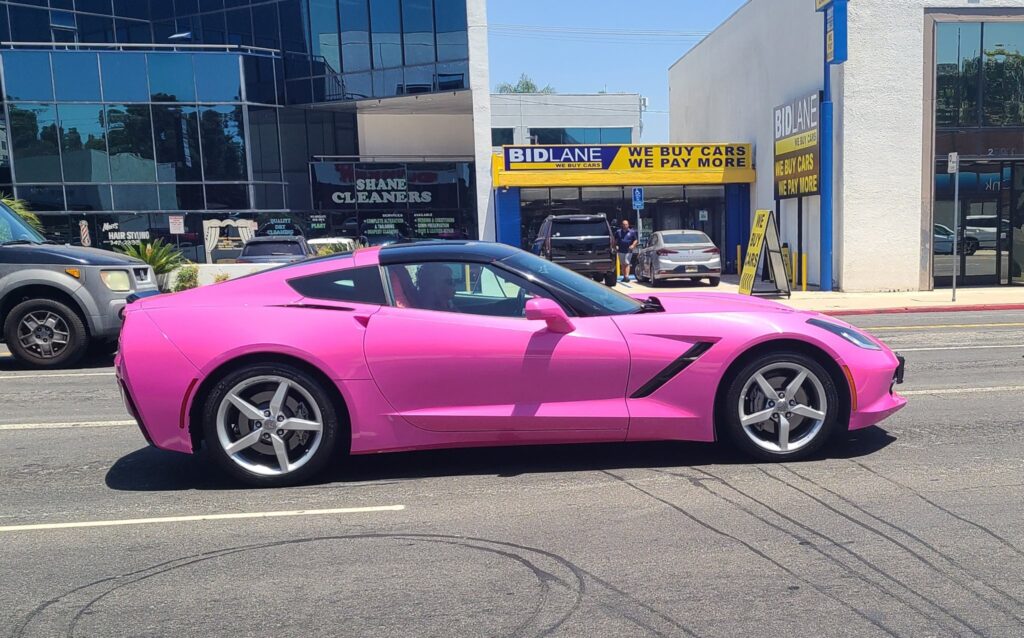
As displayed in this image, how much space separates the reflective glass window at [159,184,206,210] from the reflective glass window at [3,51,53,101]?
15.3 feet

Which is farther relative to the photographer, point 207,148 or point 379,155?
point 379,155

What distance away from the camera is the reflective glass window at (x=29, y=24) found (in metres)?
30.8

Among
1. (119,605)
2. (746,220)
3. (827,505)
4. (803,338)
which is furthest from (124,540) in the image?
(746,220)

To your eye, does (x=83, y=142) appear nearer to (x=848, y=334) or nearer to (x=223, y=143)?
(x=223, y=143)

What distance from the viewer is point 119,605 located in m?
3.54

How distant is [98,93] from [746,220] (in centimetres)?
2177

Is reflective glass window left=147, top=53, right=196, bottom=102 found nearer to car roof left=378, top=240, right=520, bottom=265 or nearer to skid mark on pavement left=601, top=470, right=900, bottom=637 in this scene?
car roof left=378, top=240, right=520, bottom=265

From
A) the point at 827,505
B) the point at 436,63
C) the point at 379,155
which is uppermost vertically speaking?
the point at 436,63

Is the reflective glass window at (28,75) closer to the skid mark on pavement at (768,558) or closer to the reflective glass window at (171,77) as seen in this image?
the reflective glass window at (171,77)

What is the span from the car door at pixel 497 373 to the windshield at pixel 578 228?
55.6ft

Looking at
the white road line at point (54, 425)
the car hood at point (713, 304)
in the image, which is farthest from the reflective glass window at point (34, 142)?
the car hood at point (713, 304)

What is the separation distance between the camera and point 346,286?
5242 millimetres

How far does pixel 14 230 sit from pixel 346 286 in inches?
290

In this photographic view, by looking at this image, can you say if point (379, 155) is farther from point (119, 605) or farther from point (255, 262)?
point (119, 605)
